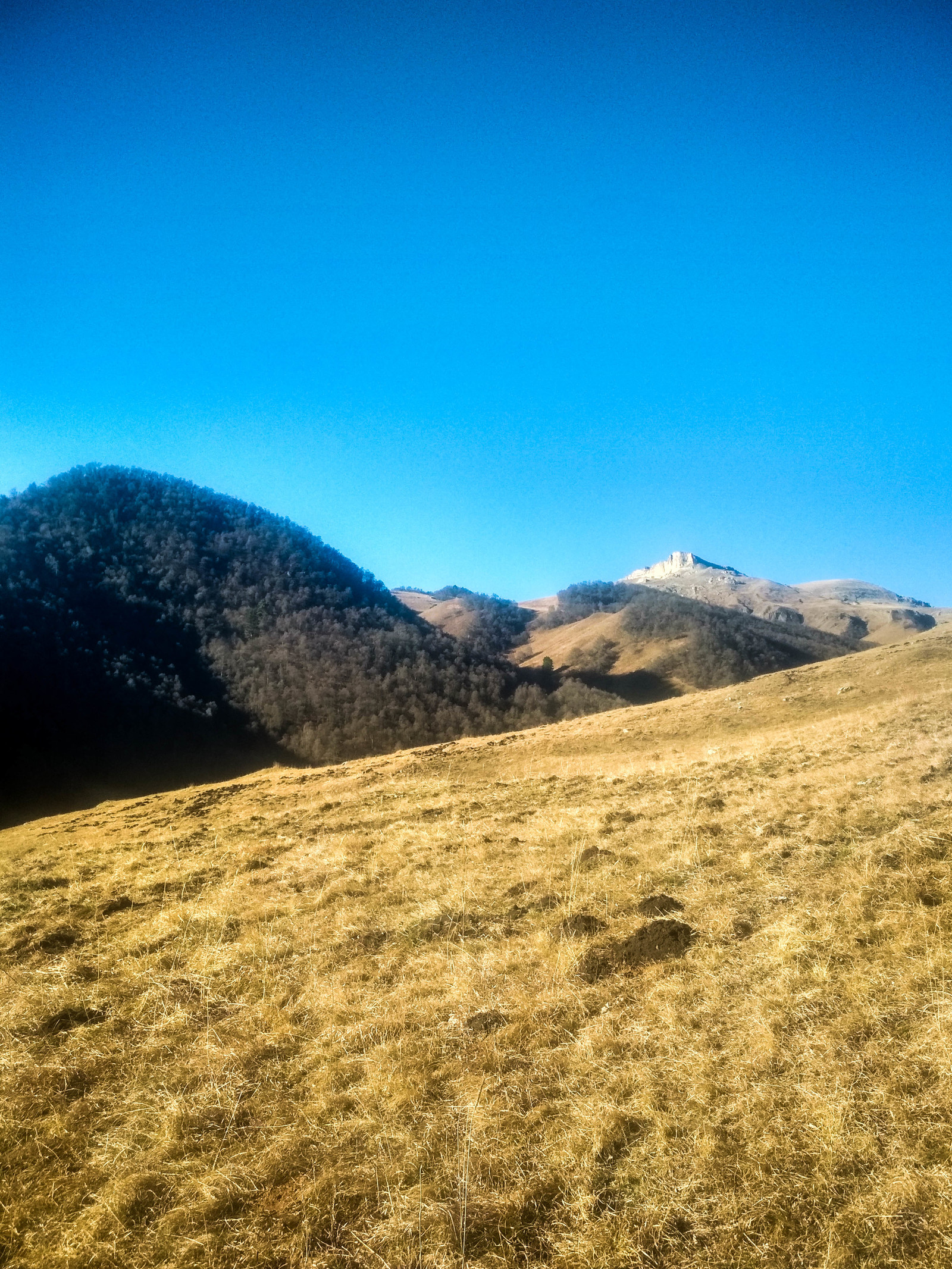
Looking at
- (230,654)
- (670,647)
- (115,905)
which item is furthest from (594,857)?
(670,647)

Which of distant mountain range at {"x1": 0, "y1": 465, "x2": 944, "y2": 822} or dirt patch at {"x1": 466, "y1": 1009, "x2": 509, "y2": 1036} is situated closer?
dirt patch at {"x1": 466, "y1": 1009, "x2": 509, "y2": 1036}

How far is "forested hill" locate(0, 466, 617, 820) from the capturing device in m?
65.1

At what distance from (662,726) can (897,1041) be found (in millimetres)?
22790

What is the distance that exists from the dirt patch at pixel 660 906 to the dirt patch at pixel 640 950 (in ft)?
1.33

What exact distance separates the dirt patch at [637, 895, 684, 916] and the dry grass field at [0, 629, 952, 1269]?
0.09 ft

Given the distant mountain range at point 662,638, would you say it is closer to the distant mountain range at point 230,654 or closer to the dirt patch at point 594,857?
the distant mountain range at point 230,654

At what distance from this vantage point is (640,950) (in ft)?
22.6

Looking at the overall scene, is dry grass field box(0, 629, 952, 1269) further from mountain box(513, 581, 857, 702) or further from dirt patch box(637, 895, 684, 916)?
mountain box(513, 581, 857, 702)

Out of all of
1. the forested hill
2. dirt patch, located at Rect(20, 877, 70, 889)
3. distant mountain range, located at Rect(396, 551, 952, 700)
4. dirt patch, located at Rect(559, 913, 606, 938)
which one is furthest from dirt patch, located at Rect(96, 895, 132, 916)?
distant mountain range, located at Rect(396, 551, 952, 700)

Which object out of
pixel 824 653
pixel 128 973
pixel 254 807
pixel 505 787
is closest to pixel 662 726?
pixel 505 787

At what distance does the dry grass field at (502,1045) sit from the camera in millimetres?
3859

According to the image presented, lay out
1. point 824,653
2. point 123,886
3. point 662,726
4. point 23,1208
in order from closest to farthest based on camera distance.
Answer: point 23,1208 < point 123,886 < point 662,726 < point 824,653

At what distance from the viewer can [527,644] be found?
136m

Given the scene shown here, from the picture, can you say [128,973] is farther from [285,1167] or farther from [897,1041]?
[897,1041]
